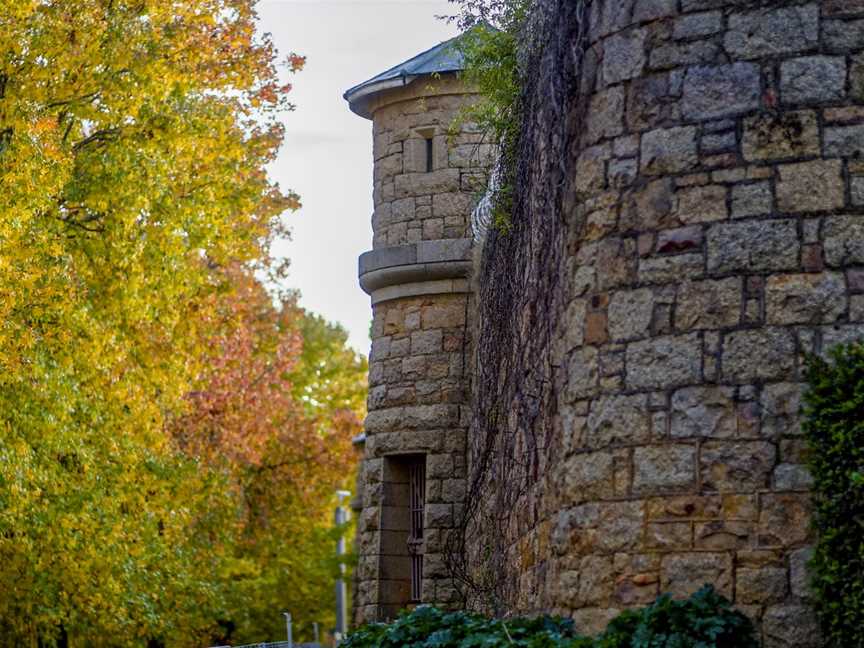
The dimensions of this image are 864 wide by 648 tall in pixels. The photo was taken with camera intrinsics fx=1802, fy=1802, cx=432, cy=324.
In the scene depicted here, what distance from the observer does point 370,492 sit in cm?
A: 1683

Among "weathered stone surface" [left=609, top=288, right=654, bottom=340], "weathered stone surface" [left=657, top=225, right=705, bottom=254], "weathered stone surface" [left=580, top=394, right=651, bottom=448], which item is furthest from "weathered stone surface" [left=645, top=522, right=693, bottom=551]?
"weathered stone surface" [left=657, top=225, right=705, bottom=254]

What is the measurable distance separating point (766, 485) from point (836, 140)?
5.23 ft

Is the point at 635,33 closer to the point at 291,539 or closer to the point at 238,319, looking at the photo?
the point at 238,319

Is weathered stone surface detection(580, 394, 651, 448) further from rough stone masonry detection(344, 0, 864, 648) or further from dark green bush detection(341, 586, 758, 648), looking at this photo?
dark green bush detection(341, 586, 758, 648)

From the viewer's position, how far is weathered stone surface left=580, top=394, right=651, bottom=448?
8.31m

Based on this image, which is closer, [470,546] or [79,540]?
[470,546]

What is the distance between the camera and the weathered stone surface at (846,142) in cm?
812

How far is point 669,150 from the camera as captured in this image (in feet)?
27.6

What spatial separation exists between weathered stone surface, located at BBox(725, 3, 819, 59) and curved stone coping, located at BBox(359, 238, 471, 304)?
25.7ft

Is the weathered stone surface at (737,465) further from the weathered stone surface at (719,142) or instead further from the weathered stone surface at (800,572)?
the weathered stone surface at (719,142)

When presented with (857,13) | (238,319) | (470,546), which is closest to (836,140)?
(857,13)

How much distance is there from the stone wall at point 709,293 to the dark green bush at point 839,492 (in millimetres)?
173

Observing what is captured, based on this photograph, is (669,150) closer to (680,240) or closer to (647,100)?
(647,100)

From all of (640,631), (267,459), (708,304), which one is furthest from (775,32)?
(267,459)
